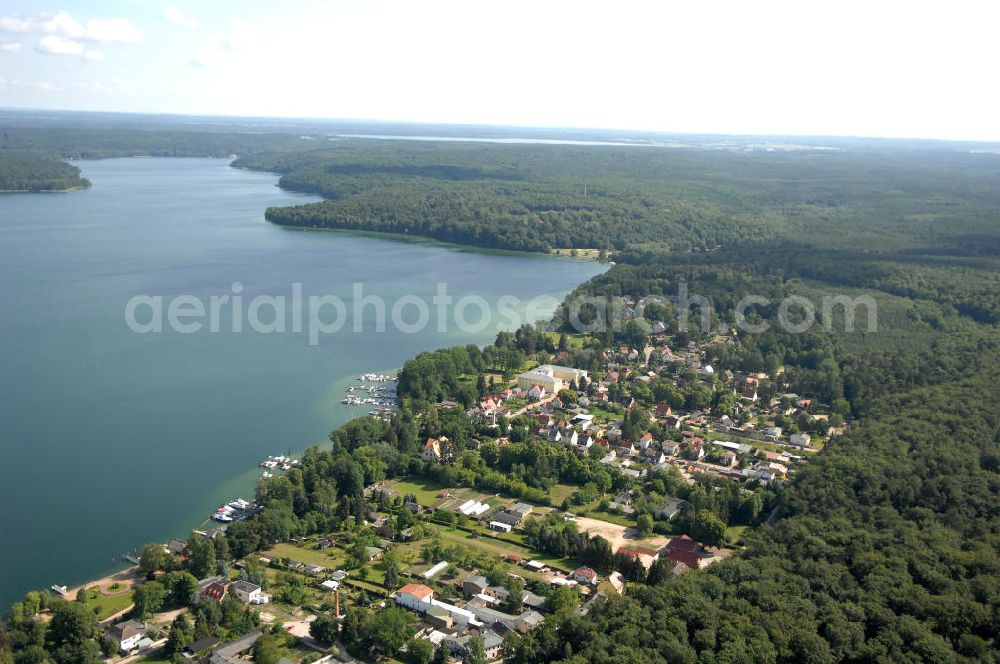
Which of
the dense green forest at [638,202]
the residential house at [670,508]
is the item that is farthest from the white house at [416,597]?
the dense green forest at [638,202]

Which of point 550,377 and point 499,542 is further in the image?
point 550,377

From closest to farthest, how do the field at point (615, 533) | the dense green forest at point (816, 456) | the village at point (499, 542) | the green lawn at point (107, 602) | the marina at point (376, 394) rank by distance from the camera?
the dense green forest at point (816, 456), the village at point (499, 542), the green lawn at point (107, 602), the field at point (615, 533), the marina at point (376, 394)

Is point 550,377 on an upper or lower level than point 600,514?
upper

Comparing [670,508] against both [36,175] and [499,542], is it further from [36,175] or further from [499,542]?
[36,175]

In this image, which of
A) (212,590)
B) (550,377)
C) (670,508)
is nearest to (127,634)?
(212,590)

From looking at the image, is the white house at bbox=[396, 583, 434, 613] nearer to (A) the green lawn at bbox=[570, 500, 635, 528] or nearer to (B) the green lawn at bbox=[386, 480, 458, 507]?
(B) the green lawn at bbox=[386, 480, 458, 507]

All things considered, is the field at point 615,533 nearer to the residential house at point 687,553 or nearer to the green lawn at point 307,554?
the residential house at point 687,553

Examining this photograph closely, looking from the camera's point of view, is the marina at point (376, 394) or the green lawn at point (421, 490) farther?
the marina at point (376, 394)

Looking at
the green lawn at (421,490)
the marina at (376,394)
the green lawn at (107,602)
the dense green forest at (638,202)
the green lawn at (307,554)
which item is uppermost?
the dense green forest at (638,202)
